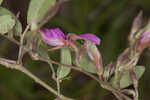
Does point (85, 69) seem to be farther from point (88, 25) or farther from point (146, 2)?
point (146, 2)

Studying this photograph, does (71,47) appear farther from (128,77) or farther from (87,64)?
(128,77)

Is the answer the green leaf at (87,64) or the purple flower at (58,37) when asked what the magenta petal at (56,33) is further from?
the green leaf at (87,64)

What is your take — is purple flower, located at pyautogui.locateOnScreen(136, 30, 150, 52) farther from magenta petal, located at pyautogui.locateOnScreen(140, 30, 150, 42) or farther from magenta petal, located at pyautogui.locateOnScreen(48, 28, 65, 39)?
magenta petal, located at pyautogui.locateOnScreen(48, 28, 65, 39)

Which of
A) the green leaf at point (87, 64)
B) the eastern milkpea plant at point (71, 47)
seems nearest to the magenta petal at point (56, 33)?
the eastern milkpea plant at point (71, 47)

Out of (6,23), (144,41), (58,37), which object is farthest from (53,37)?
(144,41)

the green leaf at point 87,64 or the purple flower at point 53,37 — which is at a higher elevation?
the purple flower at point 53,37

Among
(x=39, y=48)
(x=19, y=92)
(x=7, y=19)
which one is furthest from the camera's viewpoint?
(x=19, y=92)

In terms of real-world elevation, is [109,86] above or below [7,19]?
below

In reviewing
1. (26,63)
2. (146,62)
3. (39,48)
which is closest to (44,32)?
(39,48)
